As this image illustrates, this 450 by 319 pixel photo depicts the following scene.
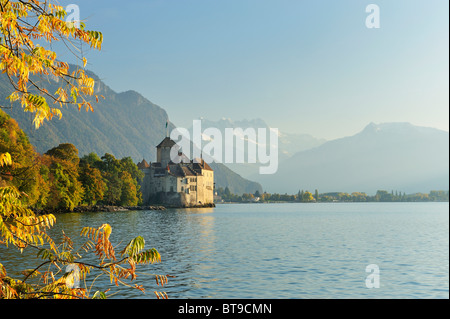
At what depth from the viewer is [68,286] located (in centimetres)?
639

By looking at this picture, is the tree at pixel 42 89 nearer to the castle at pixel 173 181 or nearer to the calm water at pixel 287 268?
the calm water at pixel 287 268

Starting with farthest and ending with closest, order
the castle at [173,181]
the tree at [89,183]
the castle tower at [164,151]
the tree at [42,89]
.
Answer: the castle tower at [164,151]
the castle at [173,181]
the tree at [89,183]
the tree at [42,89]

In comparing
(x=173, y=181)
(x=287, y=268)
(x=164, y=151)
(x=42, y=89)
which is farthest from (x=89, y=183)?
(x=42, y=89)

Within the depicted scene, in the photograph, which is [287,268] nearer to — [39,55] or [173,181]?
[39,55]

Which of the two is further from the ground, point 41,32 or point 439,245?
point 41,32

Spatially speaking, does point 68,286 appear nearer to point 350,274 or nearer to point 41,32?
point 41,32

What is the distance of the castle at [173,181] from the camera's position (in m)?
153

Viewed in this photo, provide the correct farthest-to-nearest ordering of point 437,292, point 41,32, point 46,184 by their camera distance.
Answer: point 46,184 < point 437,292 < point 41,32

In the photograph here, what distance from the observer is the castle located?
15312 centimetres

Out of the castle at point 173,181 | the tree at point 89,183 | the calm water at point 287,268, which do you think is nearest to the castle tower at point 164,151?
the castle at point 173,181

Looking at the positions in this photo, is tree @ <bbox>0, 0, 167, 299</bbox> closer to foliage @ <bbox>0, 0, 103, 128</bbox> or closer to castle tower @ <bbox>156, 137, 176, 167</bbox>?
foliage @ <bbox>0, 0, 103, 128</bbox>

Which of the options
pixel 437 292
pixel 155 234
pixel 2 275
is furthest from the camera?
pixel 155 234

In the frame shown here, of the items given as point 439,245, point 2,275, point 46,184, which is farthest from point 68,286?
point 46,184
